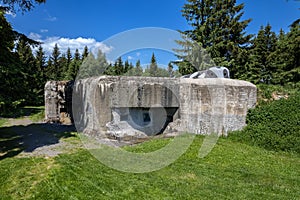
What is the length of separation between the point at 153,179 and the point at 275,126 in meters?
5.96

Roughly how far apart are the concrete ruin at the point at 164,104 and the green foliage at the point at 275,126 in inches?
15.8

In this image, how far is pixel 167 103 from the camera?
10172 mm

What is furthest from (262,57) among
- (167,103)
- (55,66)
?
(55,66)

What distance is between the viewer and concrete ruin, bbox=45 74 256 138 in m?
9.46

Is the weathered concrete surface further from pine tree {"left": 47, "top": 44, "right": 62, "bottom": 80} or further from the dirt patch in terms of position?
pine tree {"left": 47, "top": 44, "right": 62, "bottom": 80}

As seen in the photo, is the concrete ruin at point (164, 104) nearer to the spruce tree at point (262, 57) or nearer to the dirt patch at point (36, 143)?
the dirt patch at point (36, 143)

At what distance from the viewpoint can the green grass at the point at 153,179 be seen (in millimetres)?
4727

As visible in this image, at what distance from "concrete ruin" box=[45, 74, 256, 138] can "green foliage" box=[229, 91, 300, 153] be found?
40 cm

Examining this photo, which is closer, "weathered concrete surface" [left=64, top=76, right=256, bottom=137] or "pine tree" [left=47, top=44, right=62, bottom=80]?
"weathered concrete surface" [left=64, top=76, right=256, bottom=137]

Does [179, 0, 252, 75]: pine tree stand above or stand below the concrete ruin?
above

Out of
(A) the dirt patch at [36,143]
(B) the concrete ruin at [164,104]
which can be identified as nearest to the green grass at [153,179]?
(A) the dirt patch at [36,143]

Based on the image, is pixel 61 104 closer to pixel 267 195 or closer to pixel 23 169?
pixel 23 169

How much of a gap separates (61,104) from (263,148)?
38.3 feet

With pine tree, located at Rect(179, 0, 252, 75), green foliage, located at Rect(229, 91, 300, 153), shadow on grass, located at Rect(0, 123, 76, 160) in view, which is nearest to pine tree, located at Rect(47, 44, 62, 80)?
pine tree, located at Rect(179, 0, 252, 75)
